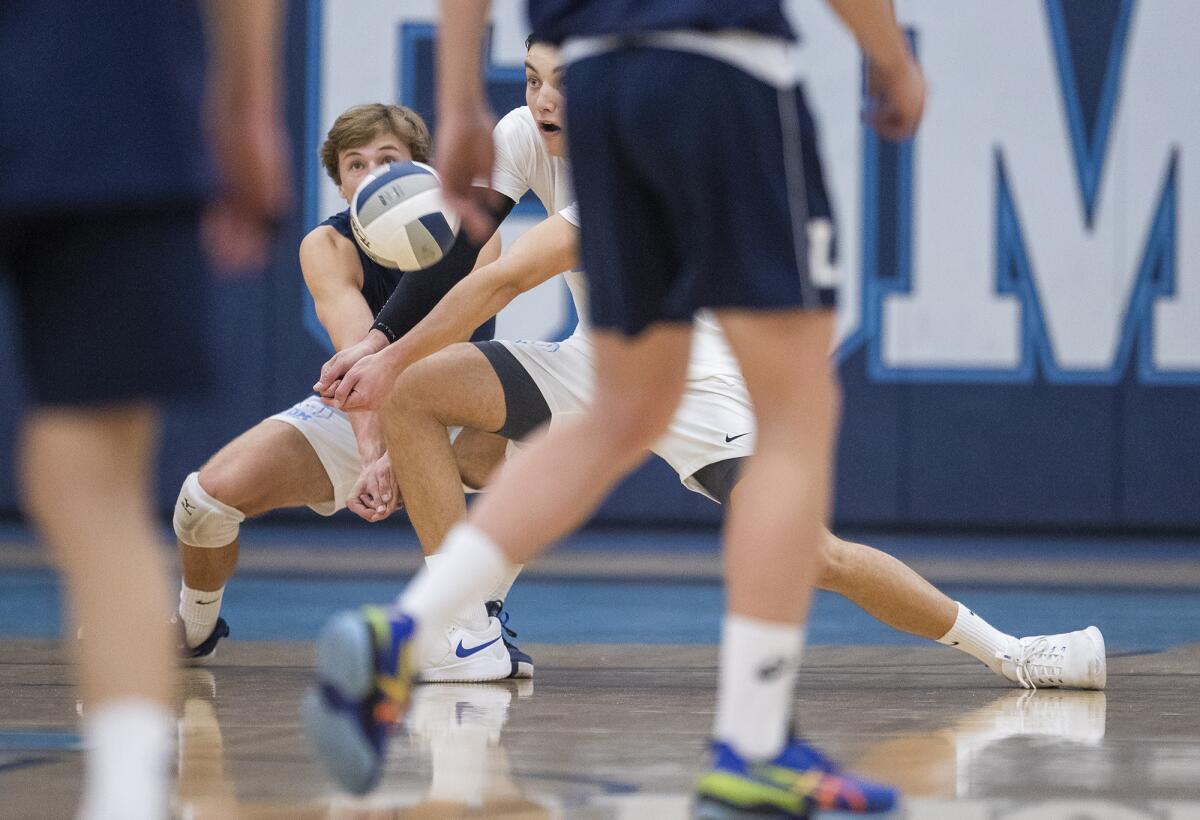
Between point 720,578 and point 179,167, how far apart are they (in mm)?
4869

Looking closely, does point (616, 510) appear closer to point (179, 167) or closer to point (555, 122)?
point (555, 122)

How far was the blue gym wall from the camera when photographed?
815 centimetres

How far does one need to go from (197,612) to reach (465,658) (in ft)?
2.39

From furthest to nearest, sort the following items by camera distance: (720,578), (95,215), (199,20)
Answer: (720,578)
(199,20)
(95,215)

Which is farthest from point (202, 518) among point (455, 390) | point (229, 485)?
point (455, 390)

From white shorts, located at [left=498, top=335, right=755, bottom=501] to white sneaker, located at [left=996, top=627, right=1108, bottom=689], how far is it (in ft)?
2.35

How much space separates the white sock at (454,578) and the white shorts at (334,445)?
1807 mm

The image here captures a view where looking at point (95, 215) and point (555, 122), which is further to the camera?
point (555, 122)

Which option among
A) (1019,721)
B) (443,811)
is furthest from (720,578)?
(443,811)

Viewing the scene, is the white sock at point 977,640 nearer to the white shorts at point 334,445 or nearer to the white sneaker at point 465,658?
the white sneaker at point 465,658

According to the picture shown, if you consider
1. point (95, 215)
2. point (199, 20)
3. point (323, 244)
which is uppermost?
point (199, 20)

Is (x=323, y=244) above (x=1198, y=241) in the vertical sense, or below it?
above

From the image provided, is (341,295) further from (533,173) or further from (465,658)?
(465,658)

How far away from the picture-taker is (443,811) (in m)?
2.14
